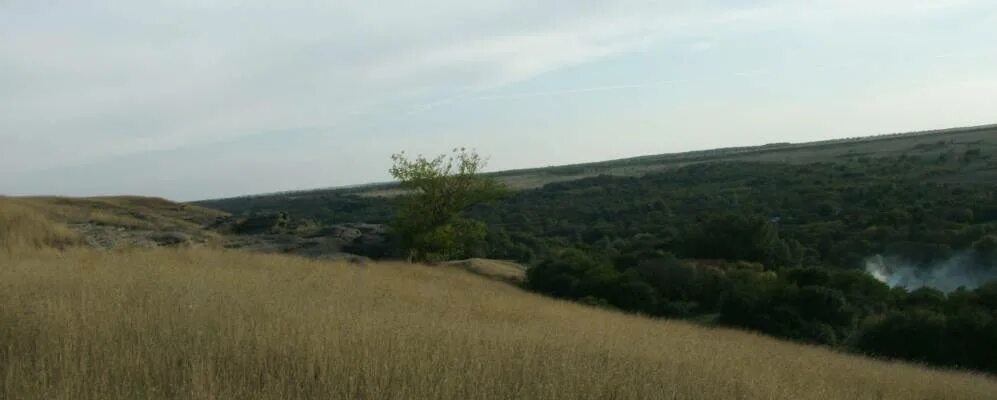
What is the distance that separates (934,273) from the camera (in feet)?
154

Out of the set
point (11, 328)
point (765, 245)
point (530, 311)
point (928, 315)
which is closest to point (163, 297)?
point (11, 328)

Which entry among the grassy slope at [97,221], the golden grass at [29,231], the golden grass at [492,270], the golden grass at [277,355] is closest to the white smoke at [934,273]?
the golden grass at [492,270]

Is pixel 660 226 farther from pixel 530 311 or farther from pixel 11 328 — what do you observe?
pixel 11 328

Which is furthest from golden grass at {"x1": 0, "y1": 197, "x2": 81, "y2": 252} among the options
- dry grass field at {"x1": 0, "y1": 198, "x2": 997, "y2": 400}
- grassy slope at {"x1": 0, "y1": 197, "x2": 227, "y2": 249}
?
dry grass field at {"x1": 0, "y1": 198, "x2": 997, "y2": 400}

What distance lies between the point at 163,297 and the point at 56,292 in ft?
3.70

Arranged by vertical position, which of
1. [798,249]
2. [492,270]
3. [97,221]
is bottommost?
[798,249]

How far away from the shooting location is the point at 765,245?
4903 centimetres

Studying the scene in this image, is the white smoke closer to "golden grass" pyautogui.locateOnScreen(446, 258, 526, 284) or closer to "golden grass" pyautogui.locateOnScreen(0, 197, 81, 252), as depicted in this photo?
"golden grass" pyautogui.locateOnScreen(446, 258, 526, 284)

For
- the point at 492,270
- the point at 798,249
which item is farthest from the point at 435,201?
the point at 798,249

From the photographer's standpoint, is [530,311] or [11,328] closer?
[11,328]

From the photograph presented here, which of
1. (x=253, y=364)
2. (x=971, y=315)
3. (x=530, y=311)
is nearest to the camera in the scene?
(x=253, y=364)

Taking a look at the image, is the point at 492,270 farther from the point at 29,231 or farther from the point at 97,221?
the point at 29,231

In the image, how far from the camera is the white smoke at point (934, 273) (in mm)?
43888

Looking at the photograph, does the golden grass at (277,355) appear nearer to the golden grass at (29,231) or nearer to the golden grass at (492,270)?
the golden grass at (29,231)
